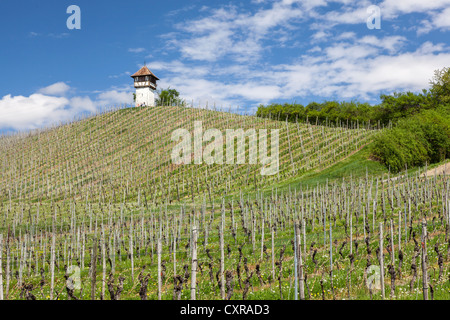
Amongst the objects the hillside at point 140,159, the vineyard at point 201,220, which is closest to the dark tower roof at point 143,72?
the hillside at point 140,159

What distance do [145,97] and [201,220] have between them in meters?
61.7

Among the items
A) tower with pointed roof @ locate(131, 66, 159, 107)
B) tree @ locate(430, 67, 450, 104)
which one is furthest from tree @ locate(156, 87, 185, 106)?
tree @ locate(430, 67, 450, 104)

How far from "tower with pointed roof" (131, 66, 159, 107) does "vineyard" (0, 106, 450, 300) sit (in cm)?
709

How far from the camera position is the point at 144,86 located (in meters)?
79.9

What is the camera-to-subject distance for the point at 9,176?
5353 centimetres

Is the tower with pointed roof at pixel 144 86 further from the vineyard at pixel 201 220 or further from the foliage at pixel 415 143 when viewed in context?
the foliage at pixel 415 143

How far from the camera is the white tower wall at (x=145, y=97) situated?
79125 mm
